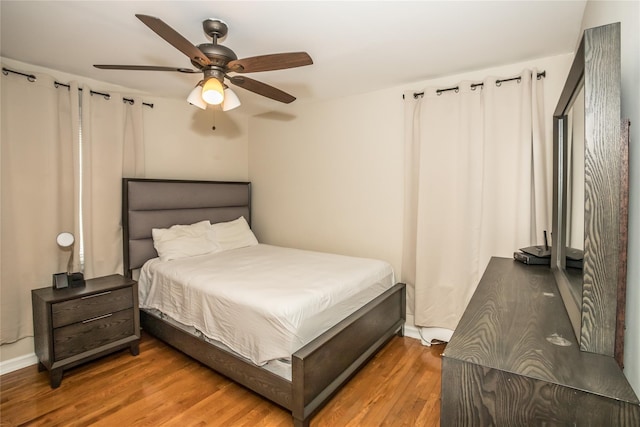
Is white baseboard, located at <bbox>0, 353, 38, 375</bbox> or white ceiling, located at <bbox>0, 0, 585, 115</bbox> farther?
white baseboard, located at <bbox>0, 353, 38, 375</bbox>

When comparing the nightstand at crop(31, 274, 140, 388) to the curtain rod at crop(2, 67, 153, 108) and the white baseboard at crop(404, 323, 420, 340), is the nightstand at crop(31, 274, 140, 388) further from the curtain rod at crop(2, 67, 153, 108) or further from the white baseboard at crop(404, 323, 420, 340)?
the white baseboard at crop(404, 323, 420, 340)

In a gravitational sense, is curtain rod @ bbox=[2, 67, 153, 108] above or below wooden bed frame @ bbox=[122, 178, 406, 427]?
above

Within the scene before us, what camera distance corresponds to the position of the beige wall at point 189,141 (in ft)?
11.2

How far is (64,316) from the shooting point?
233 centimetres

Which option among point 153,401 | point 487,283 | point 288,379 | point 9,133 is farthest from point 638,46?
point 9,133

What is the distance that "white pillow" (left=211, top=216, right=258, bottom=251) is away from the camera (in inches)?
142

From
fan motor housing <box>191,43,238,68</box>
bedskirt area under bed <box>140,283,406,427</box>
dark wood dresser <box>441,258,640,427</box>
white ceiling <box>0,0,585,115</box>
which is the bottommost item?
bedskirt area under bed <box>140,283,406,427</box>

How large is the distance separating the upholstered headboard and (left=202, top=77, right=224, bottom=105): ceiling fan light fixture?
169 cm

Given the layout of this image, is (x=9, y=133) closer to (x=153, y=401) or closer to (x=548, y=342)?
(x=153, y=401)

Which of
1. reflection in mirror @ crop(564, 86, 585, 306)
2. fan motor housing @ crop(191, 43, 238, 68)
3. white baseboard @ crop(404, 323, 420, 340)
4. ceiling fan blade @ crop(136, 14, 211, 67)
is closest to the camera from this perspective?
reflection in mirror @ crop(564, 86, 585, 306)

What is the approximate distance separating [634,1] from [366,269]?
219 cm

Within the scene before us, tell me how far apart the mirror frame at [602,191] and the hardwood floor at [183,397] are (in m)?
1.43

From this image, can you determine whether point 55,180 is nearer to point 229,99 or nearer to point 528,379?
point 229,99

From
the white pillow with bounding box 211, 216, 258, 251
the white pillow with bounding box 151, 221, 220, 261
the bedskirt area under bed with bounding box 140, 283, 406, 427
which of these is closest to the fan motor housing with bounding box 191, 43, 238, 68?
the bedskirt area under bed with bounding box 140, 283, 406, 427
